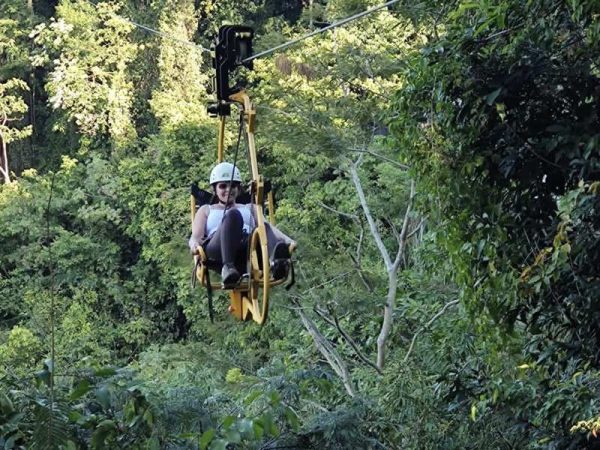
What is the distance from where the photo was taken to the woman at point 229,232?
4199mm

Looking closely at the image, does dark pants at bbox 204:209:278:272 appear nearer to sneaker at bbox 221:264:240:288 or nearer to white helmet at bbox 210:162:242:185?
sneaker at bbox 221:264:240:288

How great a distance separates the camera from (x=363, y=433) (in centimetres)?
491

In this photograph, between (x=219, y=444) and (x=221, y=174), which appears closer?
(x=219, y=444)

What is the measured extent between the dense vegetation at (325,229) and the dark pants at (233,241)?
1.79ft

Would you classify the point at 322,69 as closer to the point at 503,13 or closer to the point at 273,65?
the point at 273,65

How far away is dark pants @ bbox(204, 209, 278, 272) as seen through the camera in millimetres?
4254

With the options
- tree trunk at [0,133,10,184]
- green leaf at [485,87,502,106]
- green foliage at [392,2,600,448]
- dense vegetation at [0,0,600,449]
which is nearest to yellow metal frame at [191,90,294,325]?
dense vegetation at [0,0,600,449]

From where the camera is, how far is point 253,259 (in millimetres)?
4086

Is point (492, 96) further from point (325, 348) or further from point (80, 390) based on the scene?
point (325, 348)

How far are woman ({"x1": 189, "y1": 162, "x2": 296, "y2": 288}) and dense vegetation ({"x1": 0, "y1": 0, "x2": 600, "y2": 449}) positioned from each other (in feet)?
1.63

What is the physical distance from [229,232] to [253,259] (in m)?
0.23

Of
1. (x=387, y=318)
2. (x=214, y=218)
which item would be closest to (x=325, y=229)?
(x=387, y=318)

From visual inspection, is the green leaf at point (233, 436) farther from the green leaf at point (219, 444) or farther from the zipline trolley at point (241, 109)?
the zipline trolley at point (241, 109)

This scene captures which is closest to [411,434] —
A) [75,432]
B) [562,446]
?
[562,446]
